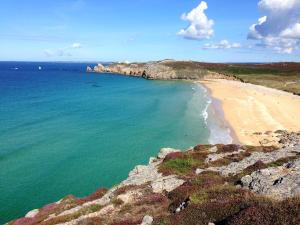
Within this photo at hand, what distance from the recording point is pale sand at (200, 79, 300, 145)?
203 feet

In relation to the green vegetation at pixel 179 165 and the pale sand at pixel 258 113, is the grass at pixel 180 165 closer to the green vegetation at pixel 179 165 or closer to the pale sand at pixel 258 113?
the green vegetation at pixel 179 165

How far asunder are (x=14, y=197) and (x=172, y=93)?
90447 mm

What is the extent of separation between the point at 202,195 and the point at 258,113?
63.9 m

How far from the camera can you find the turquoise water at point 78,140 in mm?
40000

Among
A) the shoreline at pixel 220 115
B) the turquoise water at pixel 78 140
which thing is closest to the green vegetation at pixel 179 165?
the turquoise water at pixel 78 140

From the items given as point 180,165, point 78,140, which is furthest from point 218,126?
point 180,165

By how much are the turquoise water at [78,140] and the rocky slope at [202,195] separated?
1061 centimetres

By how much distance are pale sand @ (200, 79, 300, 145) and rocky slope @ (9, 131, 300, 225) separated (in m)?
26.0

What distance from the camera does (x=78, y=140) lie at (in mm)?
58844

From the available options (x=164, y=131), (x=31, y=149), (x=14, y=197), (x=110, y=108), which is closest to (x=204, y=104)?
(x=110, y=108)

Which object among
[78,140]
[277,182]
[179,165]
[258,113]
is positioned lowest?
[78,140]

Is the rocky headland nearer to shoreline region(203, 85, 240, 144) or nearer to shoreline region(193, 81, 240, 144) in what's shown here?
shoreline region(193, 81, 240, 144)

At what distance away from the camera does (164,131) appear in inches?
2537

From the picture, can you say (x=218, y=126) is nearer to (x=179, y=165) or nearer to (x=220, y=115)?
(x=220, y=115)
